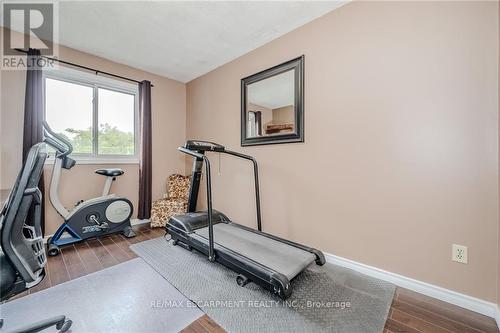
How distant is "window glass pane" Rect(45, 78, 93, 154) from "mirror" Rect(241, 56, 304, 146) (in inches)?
89.0

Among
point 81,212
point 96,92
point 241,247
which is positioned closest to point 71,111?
point 96,92

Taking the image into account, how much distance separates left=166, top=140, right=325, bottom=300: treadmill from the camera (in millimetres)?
1622

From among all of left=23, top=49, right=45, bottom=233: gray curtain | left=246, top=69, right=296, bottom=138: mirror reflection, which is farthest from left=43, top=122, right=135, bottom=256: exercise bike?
left=246, top=69, right=296, bottom=138: mirror reflection

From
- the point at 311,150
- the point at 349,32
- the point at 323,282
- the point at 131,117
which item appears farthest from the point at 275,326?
the point at 131,117

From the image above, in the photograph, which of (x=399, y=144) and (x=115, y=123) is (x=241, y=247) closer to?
(x=399, y=144)

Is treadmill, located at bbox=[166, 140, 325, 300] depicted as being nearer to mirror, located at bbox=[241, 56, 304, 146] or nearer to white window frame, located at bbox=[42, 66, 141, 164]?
mirror, located at bbox=[241, 56, 304, 146]

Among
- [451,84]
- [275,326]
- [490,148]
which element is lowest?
[275,326]

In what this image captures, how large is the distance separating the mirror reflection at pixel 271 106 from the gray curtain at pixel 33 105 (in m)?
2.50

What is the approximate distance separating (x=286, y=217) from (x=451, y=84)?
1865 mm

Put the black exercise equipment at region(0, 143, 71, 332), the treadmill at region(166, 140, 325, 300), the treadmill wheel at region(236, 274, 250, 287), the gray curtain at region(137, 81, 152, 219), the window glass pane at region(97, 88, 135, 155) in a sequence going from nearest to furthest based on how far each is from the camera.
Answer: the black exercise equipment at region(0, 143, 71, 332) → the treadmill at region(166, 140, 325, 300) → the treadmill wheel at region(236, 274, 250, 287) → the window glass pane at region(97, 88, 135, 155) → the gray curtain at region(137, 81, 152, 219)

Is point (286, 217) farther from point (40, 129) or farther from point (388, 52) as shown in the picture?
point (40, 129)

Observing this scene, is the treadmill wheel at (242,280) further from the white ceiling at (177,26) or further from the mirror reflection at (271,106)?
the white ceiling at (177,26)

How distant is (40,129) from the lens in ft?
8.28

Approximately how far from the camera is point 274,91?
2.65 meters
